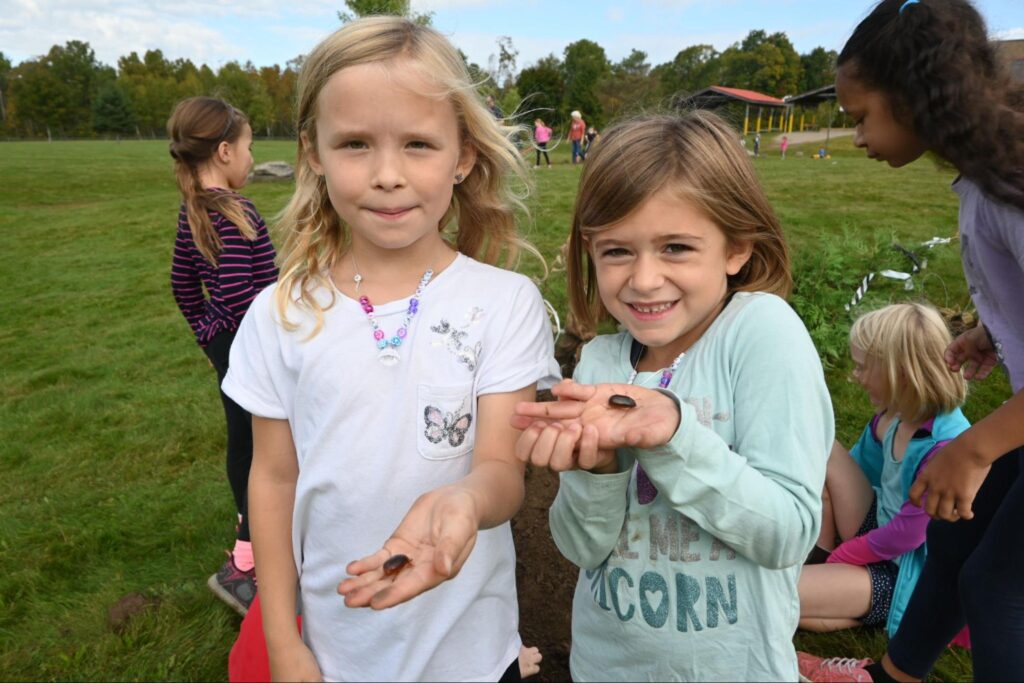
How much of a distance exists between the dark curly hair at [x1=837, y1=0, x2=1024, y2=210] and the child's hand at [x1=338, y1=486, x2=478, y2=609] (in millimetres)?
1364

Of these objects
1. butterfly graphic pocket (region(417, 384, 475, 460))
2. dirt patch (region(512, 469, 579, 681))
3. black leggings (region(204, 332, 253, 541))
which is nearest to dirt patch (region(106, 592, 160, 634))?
black leggings (region(204, 332, 253, 541))

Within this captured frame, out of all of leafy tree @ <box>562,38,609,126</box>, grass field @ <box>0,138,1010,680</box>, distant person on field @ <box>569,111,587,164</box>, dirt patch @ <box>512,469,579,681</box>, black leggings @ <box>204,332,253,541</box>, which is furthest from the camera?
leafy tree @ <box>562,38,609,126</box>

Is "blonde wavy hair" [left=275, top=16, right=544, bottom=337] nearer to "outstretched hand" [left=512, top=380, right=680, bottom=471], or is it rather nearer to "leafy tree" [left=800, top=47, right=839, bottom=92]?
"outstretched hand" [left=512, top=380, right=680, bottom=471]

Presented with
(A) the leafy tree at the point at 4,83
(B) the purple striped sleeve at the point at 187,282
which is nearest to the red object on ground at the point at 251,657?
(B) the purple striped sleeve at the point at 187,282

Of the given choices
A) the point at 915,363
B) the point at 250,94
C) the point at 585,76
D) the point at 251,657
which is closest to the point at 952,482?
the point at 915,363

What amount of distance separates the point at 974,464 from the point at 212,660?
288cm

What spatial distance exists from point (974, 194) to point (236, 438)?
298cm

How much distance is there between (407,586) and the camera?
1.14 metres

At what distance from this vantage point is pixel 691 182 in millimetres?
1484

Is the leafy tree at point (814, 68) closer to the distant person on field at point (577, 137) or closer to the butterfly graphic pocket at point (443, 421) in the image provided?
the distant person on field at point (577, 137)

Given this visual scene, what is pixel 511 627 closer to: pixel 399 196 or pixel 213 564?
pixel 399 196

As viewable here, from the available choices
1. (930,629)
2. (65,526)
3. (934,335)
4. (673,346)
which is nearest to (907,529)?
(930,629)

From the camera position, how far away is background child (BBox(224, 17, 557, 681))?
152cm

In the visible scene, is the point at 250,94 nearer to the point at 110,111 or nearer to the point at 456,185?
the point at 110,111
